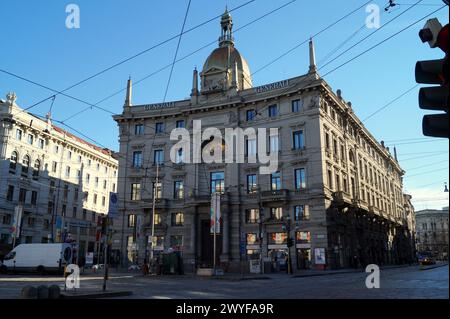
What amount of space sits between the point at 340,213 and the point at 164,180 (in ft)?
63.4

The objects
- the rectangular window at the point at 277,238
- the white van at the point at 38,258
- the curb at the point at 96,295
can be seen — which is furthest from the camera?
the rectangular window at the point at 277,238

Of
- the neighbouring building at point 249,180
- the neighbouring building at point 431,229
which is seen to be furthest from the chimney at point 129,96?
the neighbouring building at point 431,229

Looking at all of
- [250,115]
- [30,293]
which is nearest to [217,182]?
[250,115]

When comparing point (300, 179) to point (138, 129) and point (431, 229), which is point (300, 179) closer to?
point (138, 129)

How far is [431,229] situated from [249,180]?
104 metres

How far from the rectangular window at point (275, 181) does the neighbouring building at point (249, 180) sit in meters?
0.10

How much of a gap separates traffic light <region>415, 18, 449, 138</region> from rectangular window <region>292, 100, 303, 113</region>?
1459 inches

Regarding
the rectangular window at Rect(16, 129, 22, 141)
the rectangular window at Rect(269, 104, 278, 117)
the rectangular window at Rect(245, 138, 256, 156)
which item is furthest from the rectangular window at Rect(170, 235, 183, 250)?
the rectangular window at Rect(16, 129, 22, 141)

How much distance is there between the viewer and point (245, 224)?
41.8 meters

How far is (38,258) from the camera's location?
107ft

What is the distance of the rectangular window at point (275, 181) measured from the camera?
41531mm

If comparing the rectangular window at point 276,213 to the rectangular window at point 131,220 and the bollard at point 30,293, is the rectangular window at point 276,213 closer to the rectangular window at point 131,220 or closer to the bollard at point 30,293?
the rectangular window at point 131,220
